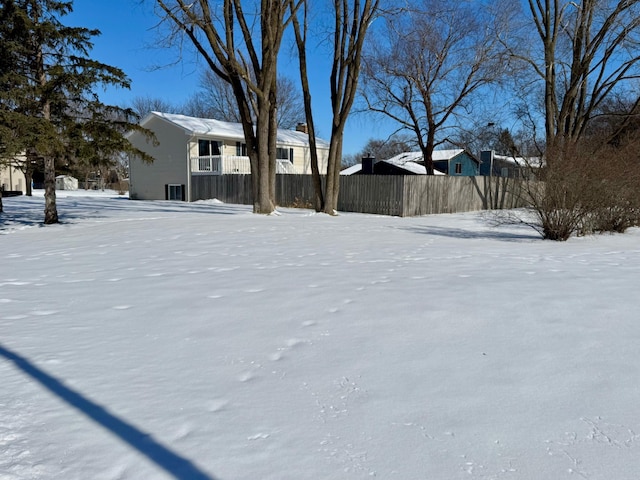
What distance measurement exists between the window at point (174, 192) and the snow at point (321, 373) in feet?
73.7

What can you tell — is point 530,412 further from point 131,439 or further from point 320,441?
point 131,439

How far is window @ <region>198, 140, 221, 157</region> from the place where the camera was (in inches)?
1078

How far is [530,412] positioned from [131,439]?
6.63ft

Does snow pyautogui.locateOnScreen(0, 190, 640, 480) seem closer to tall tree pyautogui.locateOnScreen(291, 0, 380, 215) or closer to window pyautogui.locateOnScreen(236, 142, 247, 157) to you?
tall tree pyautogui.locateOnScreen(291, 0, 380, 215)

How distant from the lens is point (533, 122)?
23.5m

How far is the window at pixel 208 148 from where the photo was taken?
27375 millimetres

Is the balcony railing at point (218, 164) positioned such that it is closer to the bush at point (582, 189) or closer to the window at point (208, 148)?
the window at point (208, 148)

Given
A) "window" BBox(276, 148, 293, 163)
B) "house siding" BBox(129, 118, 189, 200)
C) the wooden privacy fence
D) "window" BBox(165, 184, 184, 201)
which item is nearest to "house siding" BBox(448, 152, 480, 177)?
"window" BBox(276, 148, 293, 163)

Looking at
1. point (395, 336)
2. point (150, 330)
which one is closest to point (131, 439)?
point (150, 330)

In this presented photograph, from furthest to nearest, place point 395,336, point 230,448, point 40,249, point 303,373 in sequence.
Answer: point 40,249
point 395,336
point 303,373
point 230,448

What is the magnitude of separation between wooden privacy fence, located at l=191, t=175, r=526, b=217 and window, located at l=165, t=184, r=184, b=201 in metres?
1.68

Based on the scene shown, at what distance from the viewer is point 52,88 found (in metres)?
11.9

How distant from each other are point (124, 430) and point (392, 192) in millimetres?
17188

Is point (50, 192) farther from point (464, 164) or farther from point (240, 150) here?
point (464, 164)
